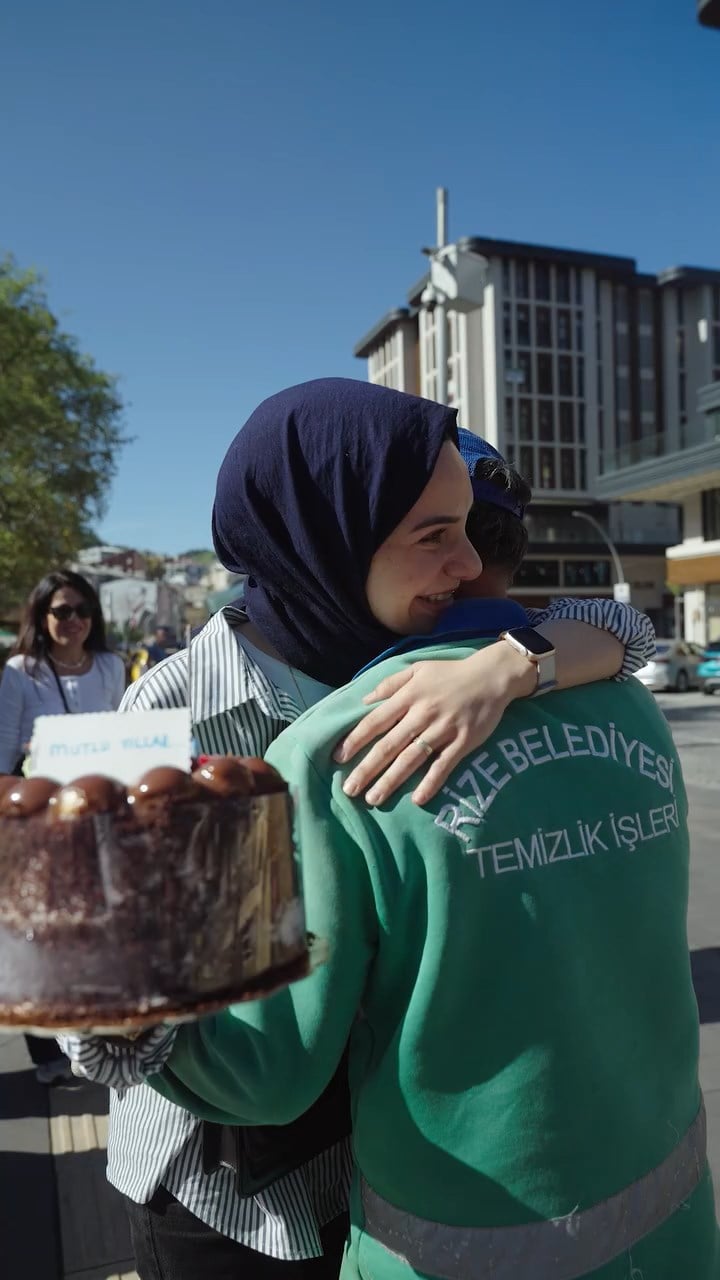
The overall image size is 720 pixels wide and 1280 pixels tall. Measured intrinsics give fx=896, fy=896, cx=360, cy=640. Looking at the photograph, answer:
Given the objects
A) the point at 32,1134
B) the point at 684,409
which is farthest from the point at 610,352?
the point at 32,1134

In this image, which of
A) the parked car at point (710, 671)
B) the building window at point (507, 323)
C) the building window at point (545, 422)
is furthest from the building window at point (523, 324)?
the parked car at point (710, 671)

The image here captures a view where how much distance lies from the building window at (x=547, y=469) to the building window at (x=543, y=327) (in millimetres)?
6633

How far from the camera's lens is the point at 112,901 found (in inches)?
29.8

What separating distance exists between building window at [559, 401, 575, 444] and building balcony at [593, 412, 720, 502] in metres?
19.5

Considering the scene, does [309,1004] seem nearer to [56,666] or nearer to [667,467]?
[56,666]

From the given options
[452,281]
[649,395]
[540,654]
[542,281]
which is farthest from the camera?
[649,395]

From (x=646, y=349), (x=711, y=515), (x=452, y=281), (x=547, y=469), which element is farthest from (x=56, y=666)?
(x=646, y=349)

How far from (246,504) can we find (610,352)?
203 ft

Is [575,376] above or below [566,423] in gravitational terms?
above

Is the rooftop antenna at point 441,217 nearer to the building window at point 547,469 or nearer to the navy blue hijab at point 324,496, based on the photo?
the navy blue hijab at point 324,496

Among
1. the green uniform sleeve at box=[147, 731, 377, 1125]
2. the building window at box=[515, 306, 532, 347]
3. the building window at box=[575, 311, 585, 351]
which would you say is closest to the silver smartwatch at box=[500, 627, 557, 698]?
the green uniform sleeve at box=[147, 731, 377, 1125]

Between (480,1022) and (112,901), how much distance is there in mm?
476

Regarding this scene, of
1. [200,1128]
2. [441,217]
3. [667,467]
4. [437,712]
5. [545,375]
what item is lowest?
[200,1128]

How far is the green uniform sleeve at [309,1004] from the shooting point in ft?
3.23
